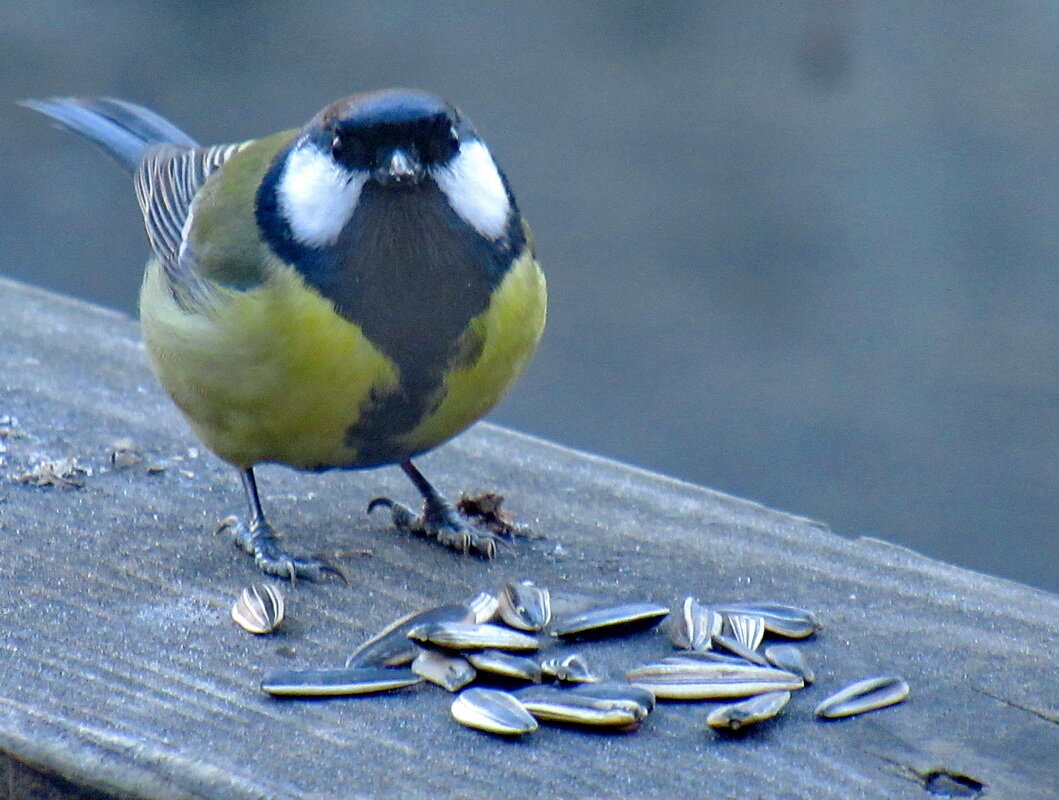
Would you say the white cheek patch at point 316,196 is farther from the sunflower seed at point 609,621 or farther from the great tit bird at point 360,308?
the sunflower seed at point 609,621

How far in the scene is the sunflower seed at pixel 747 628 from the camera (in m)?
2.04

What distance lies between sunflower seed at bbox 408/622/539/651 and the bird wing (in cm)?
88

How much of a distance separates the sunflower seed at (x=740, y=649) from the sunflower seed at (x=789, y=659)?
1 cm

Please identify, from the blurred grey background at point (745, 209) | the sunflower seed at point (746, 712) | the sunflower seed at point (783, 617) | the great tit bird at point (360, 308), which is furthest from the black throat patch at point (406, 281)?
the blurred grey background at point (745, 209)

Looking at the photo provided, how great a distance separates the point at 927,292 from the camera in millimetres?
5547

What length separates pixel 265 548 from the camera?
7.57ft

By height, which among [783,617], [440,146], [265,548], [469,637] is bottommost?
[265,548]

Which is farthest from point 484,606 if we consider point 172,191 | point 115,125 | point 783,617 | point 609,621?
point 115,125

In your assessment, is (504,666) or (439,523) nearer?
(504,666)

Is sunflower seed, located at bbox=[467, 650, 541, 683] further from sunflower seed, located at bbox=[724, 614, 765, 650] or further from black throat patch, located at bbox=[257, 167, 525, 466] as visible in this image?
black throat patch, located at bbox=[257, 167, 525, 466]

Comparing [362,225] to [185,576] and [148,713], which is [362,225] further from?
[148,713]

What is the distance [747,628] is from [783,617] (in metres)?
0.05

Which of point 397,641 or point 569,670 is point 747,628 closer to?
point 569,670

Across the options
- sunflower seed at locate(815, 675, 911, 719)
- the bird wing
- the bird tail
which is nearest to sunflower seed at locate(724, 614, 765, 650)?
sunflower seed at locate(815, 675, 911, 719)
